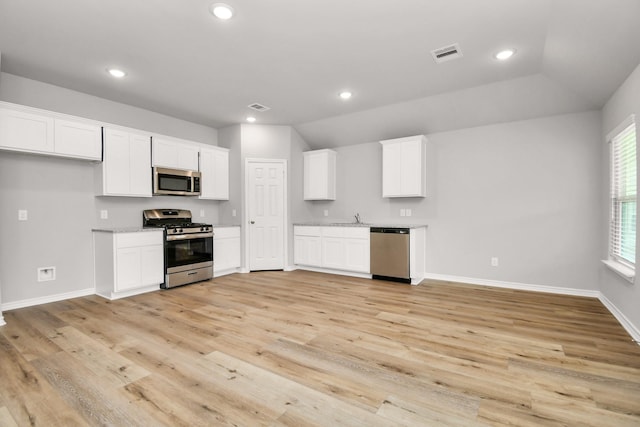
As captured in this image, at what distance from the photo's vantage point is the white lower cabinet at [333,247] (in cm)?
512

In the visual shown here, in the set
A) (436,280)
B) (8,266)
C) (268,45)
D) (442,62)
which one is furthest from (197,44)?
(436,280)

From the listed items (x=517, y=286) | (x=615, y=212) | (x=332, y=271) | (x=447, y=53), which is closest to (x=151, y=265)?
(x=332, y=271)

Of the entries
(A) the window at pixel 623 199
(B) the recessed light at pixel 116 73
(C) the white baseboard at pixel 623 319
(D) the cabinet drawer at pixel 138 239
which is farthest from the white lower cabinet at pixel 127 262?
(A) the window at pixel 623 199

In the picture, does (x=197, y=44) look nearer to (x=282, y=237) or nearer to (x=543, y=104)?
(x=282, y=237)

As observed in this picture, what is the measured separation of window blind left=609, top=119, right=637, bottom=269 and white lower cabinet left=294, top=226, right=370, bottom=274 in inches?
119

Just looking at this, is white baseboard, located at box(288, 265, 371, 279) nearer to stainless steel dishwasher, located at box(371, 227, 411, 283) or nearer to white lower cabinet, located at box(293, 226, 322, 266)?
white lower cabinet, located at box(293, 226, 322, 266)

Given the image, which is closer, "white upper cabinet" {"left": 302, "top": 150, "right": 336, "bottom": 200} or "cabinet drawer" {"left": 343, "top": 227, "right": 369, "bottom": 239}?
"cabinet drawer" {"left": 343, "top": 227, "right": 369, "bottom": 239}

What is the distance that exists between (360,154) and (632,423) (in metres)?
4.84

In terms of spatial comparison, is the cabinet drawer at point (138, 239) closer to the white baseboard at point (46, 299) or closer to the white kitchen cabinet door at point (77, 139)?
the white baseboard at point (46, 299)

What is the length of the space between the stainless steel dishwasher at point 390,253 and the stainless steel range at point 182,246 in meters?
2.67

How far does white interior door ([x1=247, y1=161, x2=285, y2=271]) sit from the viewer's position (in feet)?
18.2

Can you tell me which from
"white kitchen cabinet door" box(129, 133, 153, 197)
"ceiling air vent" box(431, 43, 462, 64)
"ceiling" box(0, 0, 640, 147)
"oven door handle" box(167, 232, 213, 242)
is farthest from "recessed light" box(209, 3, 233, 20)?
"oven door handle" box(167, 232, 213, 242)

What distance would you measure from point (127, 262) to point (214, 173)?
2080 mm

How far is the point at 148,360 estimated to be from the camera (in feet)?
7.41
